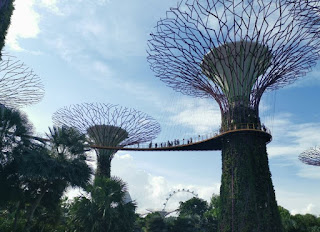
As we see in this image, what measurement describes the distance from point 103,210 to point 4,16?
1621 centimetres

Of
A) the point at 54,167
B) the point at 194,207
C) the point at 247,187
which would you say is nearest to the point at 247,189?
the point at 247,187

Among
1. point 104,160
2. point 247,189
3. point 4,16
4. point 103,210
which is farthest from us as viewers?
point 104,160

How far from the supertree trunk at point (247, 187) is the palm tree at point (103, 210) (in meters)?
8.84

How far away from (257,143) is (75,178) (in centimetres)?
1712

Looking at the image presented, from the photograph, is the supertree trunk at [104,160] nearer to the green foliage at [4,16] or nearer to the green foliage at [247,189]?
the green foliage at [247,189]

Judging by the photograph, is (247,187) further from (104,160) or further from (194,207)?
(194,207)

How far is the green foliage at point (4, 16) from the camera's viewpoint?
20.9 meters

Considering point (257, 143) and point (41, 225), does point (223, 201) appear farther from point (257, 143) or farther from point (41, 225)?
point (41, 225)

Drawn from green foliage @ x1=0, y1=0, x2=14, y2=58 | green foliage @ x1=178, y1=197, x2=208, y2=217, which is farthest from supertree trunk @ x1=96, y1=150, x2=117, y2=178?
green foliage @ x1=178, y1=197, x2=208, y2=217

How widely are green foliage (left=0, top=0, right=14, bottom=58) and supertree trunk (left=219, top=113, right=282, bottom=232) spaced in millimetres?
21394

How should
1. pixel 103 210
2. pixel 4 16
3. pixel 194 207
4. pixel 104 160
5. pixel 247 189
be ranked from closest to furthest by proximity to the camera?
pixel 4 16
pixel 103 210
pixel 247 189
pixel 104 160
pixel 194 207

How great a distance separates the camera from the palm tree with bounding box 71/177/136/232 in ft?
71.5

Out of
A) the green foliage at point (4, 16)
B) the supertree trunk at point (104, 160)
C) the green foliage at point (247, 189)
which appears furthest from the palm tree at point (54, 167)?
the supertree trunk at point (104, 160)

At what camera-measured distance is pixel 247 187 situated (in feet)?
85.7
